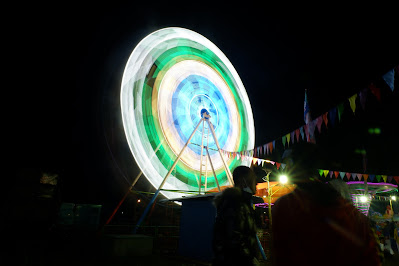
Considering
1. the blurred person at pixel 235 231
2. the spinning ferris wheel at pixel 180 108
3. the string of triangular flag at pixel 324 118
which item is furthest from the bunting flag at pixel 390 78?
the spinning ferris wheel at pixel 180 108

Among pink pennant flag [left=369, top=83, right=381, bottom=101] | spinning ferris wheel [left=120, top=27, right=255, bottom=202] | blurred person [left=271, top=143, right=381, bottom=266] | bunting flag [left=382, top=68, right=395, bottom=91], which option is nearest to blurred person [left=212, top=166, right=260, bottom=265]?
blurred person [left=271, top=143, right=381, bottom=266]

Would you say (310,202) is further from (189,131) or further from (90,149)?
(90,149)

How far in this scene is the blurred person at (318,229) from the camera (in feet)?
4.70

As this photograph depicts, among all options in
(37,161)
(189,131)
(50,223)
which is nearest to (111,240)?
(189,131)

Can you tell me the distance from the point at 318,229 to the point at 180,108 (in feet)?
36.4

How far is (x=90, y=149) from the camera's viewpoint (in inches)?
1291

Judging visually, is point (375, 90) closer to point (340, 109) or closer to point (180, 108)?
point (340, 109)

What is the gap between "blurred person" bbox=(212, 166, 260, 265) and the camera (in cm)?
248

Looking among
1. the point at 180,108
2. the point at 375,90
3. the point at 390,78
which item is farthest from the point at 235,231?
the point at 180,108

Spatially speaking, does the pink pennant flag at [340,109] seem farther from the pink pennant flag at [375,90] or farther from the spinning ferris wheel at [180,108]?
the spinning ferris wheel at [180,108]

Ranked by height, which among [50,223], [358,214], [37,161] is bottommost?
[50,223]

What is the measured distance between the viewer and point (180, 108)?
484 inches

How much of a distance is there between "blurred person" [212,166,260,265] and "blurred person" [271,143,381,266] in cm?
86

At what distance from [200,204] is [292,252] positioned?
22.9 feet
